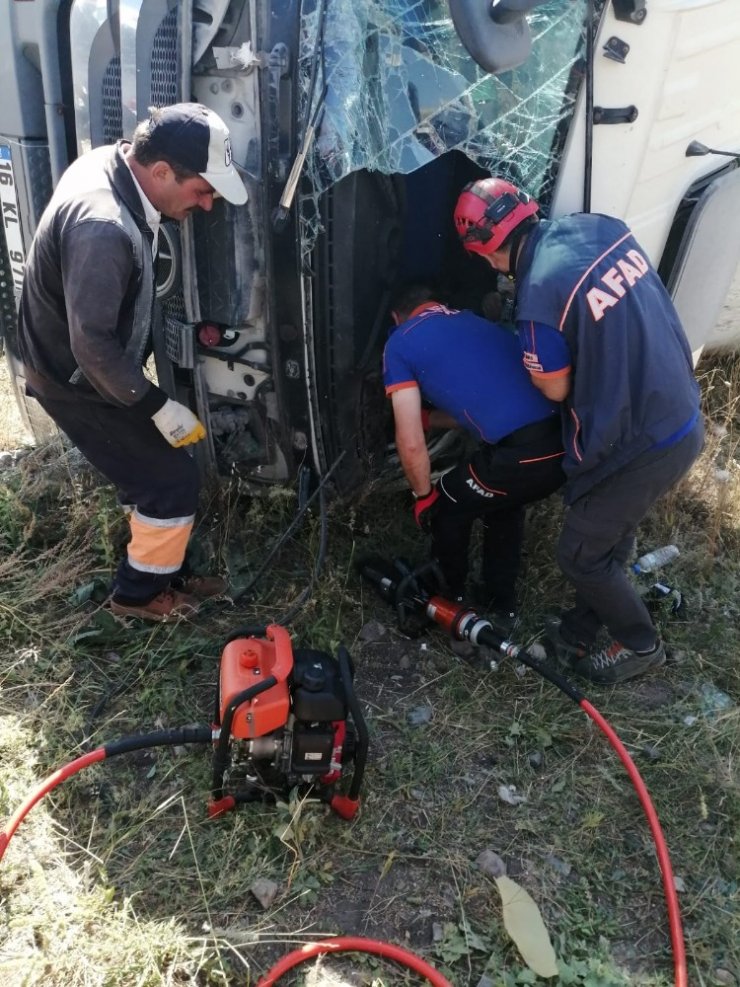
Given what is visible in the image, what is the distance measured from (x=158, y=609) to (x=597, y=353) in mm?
1801

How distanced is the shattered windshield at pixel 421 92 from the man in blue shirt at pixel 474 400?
53cm

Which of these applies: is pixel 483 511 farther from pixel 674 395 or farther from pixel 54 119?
pixel 54 119

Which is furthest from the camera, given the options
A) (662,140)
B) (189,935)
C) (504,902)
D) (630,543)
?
(630,543)

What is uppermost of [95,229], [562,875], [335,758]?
[95,229]

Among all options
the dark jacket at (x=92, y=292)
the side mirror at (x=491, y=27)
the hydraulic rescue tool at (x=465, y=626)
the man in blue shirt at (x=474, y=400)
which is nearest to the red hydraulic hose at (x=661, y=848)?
the hydraulic rescue tool at (x=465, y=626)

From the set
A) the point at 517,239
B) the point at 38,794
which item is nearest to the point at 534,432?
the point at 517,239

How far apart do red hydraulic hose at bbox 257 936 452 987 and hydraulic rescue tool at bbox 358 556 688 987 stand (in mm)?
660

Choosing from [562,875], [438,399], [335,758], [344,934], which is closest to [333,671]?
[335,758]

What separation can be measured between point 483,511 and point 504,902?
1.37 m

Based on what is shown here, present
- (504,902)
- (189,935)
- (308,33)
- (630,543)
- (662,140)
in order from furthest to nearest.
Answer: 1. (630,543)
2. (662,140)
3. (308,33)
4. (504,902)
5. (189,935)

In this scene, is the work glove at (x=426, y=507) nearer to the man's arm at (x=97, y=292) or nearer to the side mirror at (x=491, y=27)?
the man's arm at (x=97, y=292)

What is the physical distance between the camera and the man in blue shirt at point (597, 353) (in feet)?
8.71

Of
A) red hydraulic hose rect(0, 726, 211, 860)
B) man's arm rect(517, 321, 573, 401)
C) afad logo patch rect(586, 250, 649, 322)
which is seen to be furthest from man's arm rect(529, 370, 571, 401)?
red hydraulic hose rect(0, 726, 211, 860)

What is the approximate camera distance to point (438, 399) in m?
3.13
